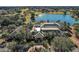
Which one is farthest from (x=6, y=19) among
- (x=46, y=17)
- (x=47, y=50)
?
(x=47, y=50)

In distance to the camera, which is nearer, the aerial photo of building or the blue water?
the aerial photo of building

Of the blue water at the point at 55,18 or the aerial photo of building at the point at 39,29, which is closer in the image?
the aerial photo of building at the point at 39,29

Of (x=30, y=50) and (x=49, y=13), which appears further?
(x=49, y=13)

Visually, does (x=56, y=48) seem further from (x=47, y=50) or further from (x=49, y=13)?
(x=49, y=13)
